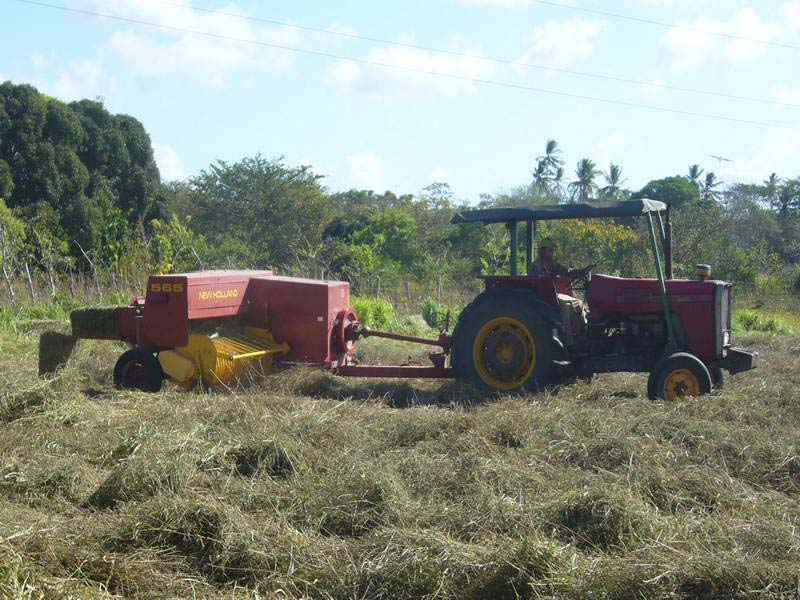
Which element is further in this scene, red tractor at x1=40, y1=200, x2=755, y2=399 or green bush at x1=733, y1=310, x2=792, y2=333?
green bush at x1=733, y1=310, x2=792, y2=333

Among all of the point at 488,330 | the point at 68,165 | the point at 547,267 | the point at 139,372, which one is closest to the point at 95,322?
the point at 139,372

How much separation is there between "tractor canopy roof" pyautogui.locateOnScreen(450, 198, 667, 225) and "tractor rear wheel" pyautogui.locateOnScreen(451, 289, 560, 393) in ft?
2.37

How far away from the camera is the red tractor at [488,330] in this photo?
8.44m

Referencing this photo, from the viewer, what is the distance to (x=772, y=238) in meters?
35.8

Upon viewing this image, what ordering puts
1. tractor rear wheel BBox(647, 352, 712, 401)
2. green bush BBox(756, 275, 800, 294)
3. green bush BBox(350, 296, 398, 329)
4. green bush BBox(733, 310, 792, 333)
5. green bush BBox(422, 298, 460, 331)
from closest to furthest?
tractor rear wheel BBox(647, 352, 712, 401)
green bush BBox(350, 296, 398, 329)
green bush BBox(422, 298, 460, 331)
green bush BBox(733, 310, 792, 333)
green bush BBox(756, 275, 800, 294)

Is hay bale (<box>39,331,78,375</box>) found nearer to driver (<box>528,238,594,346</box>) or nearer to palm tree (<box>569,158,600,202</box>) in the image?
driver (<box>528,238,594,346</box>)

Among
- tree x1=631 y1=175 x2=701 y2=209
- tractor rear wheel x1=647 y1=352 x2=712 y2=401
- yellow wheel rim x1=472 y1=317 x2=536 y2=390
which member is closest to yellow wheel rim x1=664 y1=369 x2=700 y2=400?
tractor rear wheel x1=647 y1=352 x2=712 y2=401

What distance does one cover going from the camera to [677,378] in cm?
811

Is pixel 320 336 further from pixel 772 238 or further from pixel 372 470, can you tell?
pixel 772 238

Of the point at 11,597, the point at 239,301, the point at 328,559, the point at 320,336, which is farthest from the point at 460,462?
the point at 239,301

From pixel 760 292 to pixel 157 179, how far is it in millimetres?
16592

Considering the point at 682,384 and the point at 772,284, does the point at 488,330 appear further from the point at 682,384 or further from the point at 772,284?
the point at 772,284

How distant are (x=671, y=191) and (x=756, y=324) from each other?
25.7 m

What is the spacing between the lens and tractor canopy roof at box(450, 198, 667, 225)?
8328 mm
